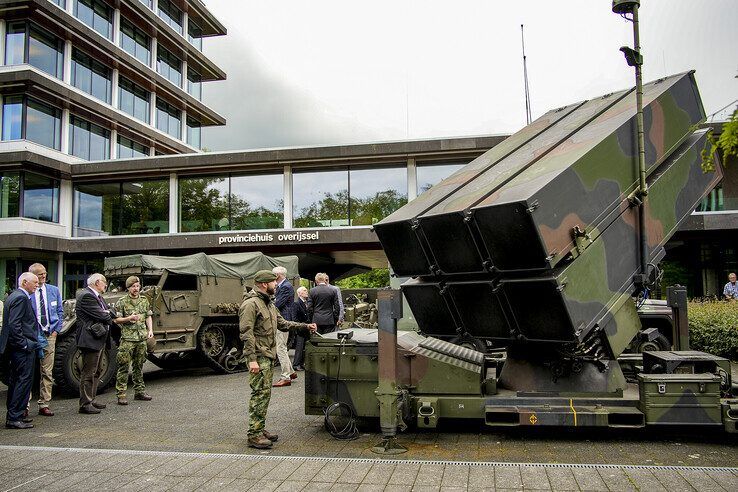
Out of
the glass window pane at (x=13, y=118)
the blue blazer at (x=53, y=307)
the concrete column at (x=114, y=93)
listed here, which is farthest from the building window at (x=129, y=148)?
the blue blazer at (x=53, y=307)

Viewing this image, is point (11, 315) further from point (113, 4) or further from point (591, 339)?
point (113, 4)

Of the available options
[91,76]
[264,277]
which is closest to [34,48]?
[91,76]

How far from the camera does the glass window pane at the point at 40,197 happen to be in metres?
24.6

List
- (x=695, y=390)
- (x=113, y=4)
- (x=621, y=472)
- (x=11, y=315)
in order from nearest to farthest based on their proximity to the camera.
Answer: (x=621, y=472), (x=695, y=390), (x=11, y=315), (x=113, y=4)

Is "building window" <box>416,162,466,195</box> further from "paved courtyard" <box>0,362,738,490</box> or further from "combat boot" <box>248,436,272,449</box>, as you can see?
"combat boot" <box>248,436,272,449</box>

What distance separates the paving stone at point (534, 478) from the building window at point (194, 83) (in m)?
43.5

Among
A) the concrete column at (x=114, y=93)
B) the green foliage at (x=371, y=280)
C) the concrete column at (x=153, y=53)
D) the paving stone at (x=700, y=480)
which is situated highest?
the concrete column at (x=153, y=53)

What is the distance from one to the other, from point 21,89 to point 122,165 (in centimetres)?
713

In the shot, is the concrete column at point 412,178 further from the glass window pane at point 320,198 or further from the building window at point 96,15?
the building window at point 96,15

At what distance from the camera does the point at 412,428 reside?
6516 millimetres

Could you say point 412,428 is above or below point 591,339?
below

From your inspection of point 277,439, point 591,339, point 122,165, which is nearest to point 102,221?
point 122,165

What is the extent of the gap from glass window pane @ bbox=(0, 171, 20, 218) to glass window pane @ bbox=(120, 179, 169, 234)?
14.0 feet

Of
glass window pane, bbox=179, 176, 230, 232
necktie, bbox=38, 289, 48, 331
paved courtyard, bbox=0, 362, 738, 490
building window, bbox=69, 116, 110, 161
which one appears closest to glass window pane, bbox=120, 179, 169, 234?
glass window pane, bbox=179, 176, 230, 232
